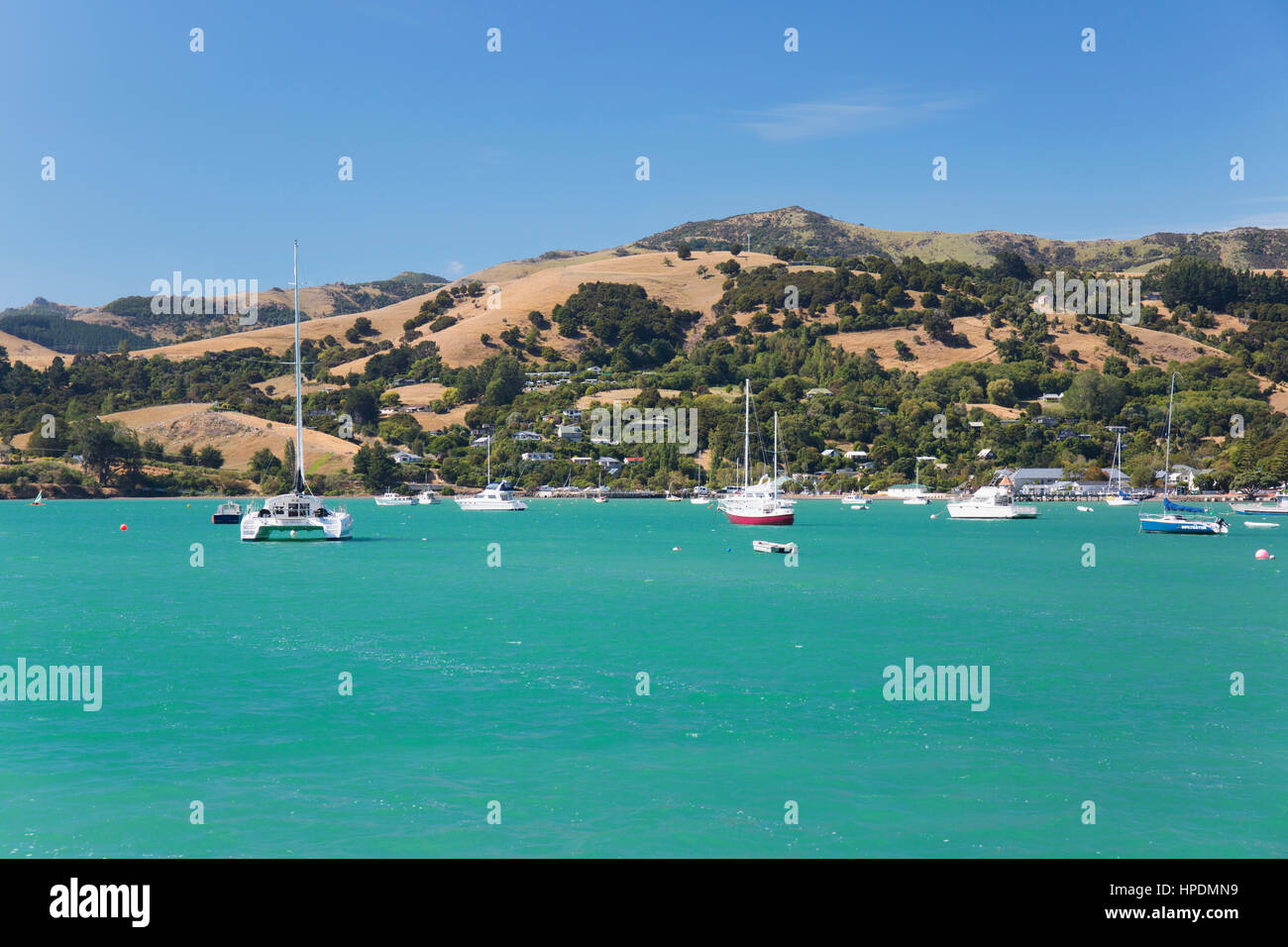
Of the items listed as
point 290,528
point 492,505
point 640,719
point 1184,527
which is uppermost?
point 290,528

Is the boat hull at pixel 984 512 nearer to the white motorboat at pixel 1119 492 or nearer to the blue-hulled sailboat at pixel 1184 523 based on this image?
the blue-hulled sailboat at pixel 1184 523

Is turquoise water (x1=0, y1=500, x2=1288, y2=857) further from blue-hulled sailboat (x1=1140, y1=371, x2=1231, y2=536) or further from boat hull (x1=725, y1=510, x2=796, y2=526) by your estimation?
blue-hulled sailboat (x1=1140, y1=371, x2=1231, y2=536)

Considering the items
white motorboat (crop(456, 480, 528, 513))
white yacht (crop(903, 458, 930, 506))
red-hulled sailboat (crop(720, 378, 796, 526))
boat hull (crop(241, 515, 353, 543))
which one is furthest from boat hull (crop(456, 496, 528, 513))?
white yacht (crop(903, 458, 930, 506))

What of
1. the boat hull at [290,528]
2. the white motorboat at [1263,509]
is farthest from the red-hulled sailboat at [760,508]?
the white motorboat at [1263,509]

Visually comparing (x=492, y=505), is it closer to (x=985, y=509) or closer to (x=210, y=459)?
(x=985, y=509)

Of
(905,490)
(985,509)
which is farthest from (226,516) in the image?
(905,490)
